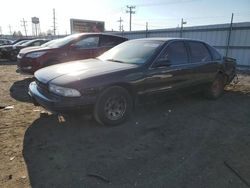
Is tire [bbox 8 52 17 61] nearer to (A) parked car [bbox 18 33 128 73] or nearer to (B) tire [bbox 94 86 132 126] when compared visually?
(A) parked car [bbox 18 33 128 73]

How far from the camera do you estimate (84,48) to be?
8.71 metres

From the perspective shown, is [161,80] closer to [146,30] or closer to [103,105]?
[103,105]

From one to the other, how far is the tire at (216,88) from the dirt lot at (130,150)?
1056mm

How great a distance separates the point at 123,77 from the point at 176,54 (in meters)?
1.66

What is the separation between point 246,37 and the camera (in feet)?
41.6

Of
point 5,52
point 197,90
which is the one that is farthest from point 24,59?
point 5,52

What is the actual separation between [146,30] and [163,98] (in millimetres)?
13027

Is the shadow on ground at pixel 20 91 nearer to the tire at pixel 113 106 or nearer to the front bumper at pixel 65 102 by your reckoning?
the front bumper at pixel 65 102

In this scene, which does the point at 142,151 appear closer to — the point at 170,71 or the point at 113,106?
the point at 113,106

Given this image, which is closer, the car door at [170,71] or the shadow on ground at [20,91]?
the car door at [170,71]

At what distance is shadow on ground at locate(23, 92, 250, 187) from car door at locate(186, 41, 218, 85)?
1102 mm

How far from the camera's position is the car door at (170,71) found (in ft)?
16.0

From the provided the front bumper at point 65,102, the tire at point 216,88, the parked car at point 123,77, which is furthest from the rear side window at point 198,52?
the front bumper at point 65,102

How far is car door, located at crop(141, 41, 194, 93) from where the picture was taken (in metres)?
4.88
